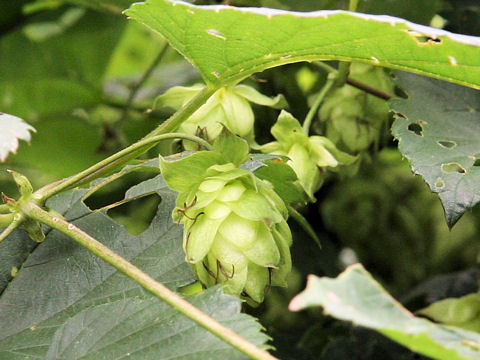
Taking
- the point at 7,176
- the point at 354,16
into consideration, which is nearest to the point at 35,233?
the point at 354,16

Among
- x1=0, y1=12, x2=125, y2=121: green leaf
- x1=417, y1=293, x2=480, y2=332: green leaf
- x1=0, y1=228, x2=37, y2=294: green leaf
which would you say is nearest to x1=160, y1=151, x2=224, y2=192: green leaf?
x1=0, y1=228, x2=37, y2=294: green leaf

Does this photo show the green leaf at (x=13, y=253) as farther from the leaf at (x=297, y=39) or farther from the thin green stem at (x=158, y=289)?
the leaf at (x=297, y=39)

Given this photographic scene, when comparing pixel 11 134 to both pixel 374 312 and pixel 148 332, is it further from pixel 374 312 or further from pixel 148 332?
pixel 374 312

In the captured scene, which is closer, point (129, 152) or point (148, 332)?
point (148, 332)

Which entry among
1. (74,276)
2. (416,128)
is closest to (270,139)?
(416,128)

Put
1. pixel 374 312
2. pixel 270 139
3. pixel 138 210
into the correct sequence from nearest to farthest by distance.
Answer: pixel 374 312
pixel 270 139
pixel 138 210

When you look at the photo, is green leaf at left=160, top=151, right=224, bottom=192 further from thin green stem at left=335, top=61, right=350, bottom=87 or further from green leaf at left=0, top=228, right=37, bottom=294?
thin green stem at left=335, top=61, right=350, bottom=87

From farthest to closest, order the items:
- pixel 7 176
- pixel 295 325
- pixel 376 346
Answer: pixel 295 325 < pixel 7 176 < pixel 376 346

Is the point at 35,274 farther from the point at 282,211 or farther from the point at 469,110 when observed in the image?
the point at 469,110

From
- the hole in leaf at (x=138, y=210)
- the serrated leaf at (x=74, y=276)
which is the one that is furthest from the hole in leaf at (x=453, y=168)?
the hole in leaf at (x=138, y=210)
